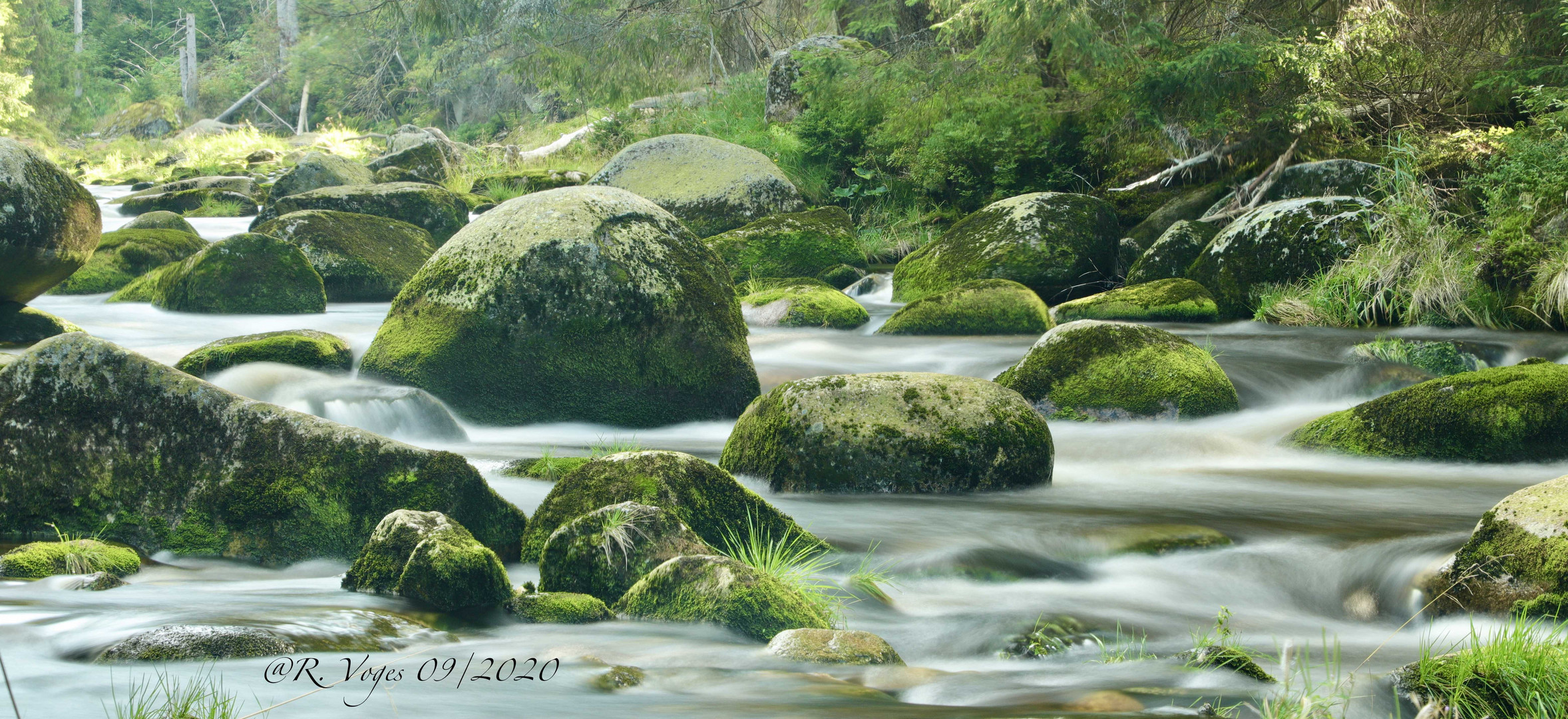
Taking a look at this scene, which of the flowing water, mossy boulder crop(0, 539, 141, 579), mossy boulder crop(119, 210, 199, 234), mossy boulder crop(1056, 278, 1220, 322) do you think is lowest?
the flowing water

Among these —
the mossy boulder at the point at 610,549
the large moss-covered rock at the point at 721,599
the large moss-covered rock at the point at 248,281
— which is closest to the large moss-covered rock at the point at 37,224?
the large moss-covered rock at the point at 248,281

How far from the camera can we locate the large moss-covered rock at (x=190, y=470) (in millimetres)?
4109

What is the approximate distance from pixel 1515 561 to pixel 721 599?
2538 millimetres

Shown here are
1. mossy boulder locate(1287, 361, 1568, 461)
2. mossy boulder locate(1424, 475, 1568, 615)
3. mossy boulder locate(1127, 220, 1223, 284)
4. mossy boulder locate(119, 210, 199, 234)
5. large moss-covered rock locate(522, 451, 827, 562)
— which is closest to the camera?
mossy boulder locate(1424, 475, 1568, 615)

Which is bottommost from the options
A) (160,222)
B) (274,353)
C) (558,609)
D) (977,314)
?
(558,609)

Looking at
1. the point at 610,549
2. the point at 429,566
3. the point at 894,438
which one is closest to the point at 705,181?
the point at 894,438

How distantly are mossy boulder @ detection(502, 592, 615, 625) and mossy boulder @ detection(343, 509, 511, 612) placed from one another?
100 millimetres

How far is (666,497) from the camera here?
4164 millimetres

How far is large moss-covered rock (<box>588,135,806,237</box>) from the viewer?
15117 mm

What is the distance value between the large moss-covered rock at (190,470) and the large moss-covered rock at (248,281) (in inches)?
288

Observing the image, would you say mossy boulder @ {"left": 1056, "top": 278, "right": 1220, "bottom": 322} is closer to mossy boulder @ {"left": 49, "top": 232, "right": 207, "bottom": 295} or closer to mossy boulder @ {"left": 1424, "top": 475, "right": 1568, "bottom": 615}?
mossy boulder @ {"left": 1424, "top": 475, "right": 1568, "bottom": 615}

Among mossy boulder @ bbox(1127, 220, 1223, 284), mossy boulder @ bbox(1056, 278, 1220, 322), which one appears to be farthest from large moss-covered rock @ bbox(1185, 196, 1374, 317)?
mossy boulder @ bbox(1127, 220, 1223, 284)

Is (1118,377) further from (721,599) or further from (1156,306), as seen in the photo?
(721,599)

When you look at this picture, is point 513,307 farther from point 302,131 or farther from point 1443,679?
point 302,131
